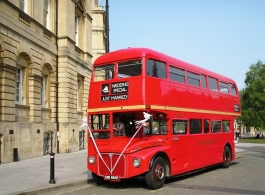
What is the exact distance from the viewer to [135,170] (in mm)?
9508

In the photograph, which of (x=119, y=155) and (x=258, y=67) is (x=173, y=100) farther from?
(x=258, y=67)

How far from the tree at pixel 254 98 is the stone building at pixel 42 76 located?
44.7 m

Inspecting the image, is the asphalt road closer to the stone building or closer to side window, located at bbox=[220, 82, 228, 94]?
side window, located at bbox=[220, 82, 228, 94]

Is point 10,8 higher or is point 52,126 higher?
point 10,8

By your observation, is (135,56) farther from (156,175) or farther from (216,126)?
(216,126)

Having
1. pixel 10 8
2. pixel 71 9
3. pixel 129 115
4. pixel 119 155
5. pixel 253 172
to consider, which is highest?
pixel 71 9

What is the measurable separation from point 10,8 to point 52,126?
7701 millimetres

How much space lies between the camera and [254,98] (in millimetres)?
64938

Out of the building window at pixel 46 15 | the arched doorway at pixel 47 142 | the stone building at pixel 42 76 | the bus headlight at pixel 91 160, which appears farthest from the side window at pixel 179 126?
the building window at pixel 46 15

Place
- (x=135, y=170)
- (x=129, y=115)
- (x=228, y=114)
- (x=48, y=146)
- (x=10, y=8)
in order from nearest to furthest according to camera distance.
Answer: (x=135, y=170), (x=129, y=115), (x=228, y=114), (x=10, y=8), (x=48, y=146)

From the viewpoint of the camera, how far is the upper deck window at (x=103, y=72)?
10.9 metres

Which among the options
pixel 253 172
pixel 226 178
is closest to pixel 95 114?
pixel 226 178

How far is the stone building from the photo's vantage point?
16359 mm

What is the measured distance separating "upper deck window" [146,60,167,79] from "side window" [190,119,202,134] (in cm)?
242
